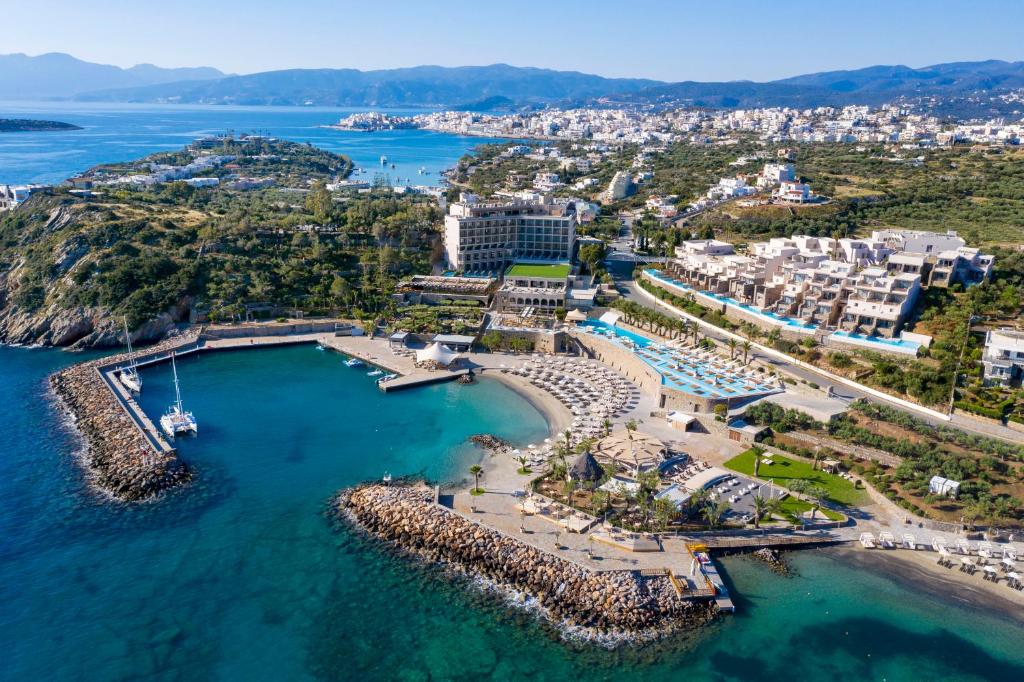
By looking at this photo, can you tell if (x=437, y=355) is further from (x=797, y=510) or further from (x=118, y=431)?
(x=797, y=510)

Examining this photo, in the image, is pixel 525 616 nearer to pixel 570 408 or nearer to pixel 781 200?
pixel 570 408

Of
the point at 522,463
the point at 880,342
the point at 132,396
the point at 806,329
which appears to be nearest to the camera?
the point at 522,463

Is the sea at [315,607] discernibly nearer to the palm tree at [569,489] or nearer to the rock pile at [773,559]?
the rock pile at [773,559]

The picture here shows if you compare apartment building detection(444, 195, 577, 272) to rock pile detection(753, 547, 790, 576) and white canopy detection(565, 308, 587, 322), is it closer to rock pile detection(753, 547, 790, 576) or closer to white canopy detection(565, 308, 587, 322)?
white canopy detection(565, 308, 587, 322)

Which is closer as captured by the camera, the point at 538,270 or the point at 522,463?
the point at 522,463

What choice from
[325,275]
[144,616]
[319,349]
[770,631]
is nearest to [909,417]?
[770,631]

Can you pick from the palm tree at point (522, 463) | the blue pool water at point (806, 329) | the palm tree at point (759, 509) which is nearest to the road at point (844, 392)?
the blue pool water at point (806, 329)

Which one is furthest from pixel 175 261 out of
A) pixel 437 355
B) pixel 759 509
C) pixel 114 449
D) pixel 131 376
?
pixel 759 509
